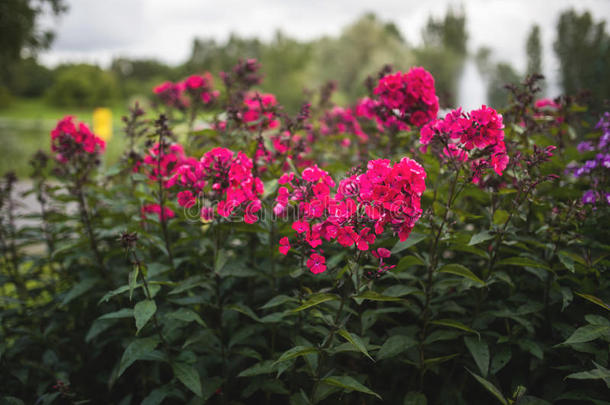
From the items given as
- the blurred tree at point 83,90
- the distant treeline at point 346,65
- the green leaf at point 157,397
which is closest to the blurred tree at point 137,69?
the distant treeline at point 346,65

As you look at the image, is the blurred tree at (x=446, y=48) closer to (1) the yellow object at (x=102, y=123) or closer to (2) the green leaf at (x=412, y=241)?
(1) the yellow object at (x=102, y=123)

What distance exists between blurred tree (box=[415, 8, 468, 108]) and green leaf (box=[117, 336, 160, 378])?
33886mm

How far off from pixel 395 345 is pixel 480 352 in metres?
0.42

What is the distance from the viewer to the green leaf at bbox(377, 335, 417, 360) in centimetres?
194

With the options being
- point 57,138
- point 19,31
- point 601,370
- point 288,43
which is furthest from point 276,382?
point 288,43

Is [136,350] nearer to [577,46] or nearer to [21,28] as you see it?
[577,46]

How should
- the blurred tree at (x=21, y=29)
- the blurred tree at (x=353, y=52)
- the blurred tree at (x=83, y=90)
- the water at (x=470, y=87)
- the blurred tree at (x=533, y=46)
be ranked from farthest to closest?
1. the blurred tree at (x=83, y=90)
2. the blurred tree at (x=353, y=52)
3. the water at (x=470, y=87)
4. the blurred tree at (x=533, y=46)
5. the blurred tree at (x=21, y=29)

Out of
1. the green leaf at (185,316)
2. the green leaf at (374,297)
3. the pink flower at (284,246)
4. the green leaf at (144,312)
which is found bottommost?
the green leaf at (185,316)

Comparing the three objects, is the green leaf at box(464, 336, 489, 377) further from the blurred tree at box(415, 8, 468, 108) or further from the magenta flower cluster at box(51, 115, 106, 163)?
the blurred tree at box(415, 8, 468, 108)

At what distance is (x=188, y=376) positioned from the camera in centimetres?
195

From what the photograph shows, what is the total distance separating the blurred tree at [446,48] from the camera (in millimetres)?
34844

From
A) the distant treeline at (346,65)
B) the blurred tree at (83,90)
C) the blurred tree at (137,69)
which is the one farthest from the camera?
the blurred tree at (137,69)

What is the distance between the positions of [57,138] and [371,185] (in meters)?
2.43

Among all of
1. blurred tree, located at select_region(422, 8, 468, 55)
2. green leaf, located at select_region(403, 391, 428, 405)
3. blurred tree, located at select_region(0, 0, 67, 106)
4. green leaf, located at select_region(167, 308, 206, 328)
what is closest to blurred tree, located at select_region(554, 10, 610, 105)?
green leaf, located at select_region(403, 391, 428, 405)
